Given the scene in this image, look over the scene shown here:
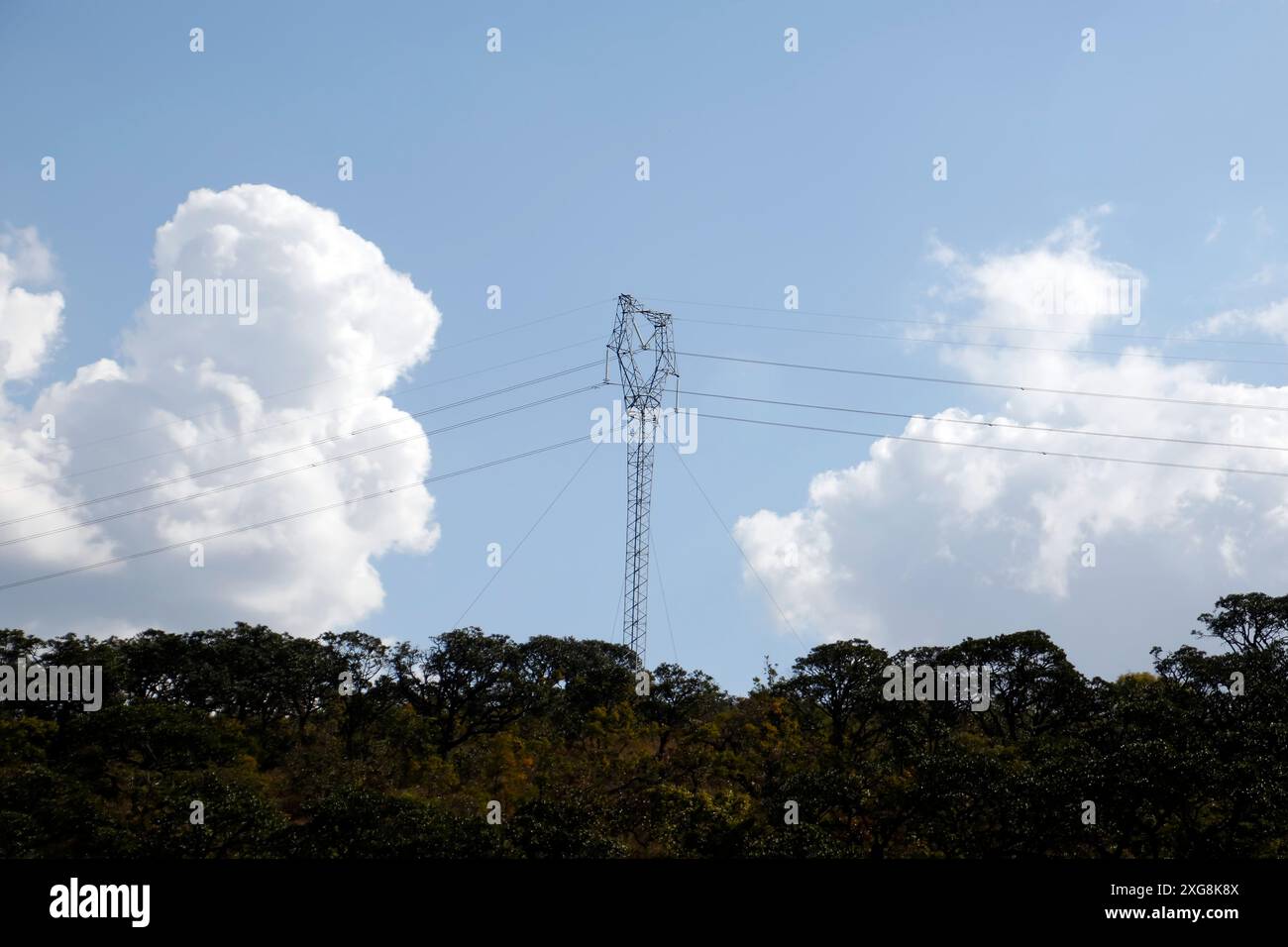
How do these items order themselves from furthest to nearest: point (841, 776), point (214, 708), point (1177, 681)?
point (214, 708) < point (1177, 681) < point (841, 776)

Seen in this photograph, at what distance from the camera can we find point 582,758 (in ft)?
172

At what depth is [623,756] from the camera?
53.4 meters

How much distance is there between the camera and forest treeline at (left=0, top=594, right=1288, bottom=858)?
33031mm

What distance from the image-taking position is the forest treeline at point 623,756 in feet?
108
